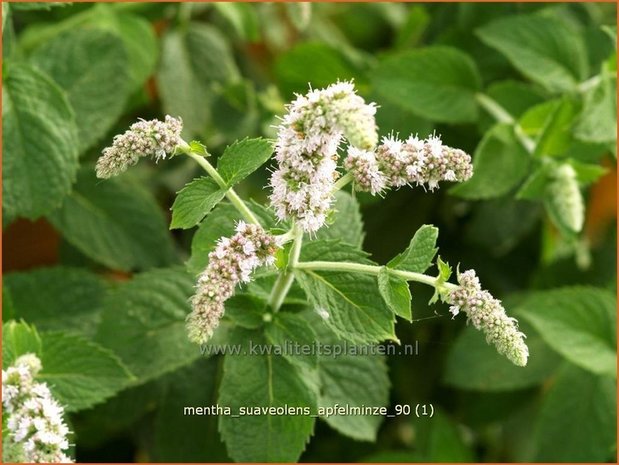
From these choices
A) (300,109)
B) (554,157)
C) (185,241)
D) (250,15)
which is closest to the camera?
(300,109)

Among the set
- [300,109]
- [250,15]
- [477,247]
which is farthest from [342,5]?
[300,109]

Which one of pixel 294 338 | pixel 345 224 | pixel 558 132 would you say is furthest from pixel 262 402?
pixel 558 132

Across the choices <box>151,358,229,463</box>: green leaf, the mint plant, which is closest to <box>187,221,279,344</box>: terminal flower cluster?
the mint plant

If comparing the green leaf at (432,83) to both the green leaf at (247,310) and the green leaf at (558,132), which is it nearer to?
the green leaf at (558,132)

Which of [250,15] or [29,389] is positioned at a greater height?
[250,15]

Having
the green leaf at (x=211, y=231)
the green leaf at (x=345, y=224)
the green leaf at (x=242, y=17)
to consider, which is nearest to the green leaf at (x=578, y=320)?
the green leaf at (x=345, y=224)

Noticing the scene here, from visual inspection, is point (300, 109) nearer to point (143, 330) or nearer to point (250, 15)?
point (143, 330)

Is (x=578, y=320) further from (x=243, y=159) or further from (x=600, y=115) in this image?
(x=243, y=159)
